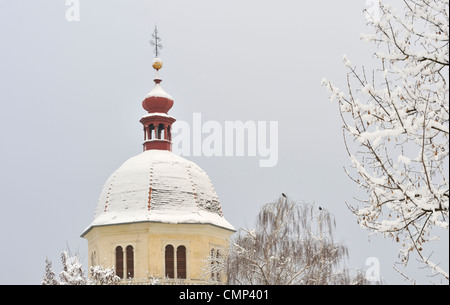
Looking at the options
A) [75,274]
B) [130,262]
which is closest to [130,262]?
[130,262]

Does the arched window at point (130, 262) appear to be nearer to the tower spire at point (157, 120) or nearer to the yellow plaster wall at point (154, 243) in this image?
the yellow plaster wall at point (154, 243)

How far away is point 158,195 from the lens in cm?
3831

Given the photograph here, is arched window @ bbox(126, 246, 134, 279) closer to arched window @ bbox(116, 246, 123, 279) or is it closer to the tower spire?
arched window @ bbox(116, 246, 123, 279)

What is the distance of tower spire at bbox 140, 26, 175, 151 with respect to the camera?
140 ft

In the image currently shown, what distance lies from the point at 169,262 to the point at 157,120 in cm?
899

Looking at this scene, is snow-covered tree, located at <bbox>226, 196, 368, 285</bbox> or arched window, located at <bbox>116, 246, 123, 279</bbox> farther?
arched window, located at <bbox>116, 246, 123, 279</bbox>

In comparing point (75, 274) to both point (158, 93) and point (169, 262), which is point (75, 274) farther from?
point (158, 93)

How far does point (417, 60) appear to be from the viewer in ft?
32.2

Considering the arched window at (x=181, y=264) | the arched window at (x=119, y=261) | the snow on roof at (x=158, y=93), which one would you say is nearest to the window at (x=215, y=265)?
the arched window at (x=181, y=264)

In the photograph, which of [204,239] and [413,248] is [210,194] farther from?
[413,248]

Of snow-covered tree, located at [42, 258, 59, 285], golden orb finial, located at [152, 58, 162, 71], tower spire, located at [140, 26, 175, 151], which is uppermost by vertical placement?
golden orb finial, located at [152, 58, 162, 71]

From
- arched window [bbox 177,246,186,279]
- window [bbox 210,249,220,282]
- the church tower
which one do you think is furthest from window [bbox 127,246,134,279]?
window [bbox 210,249,220,282]

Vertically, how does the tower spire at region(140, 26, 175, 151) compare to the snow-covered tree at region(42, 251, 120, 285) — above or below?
above
